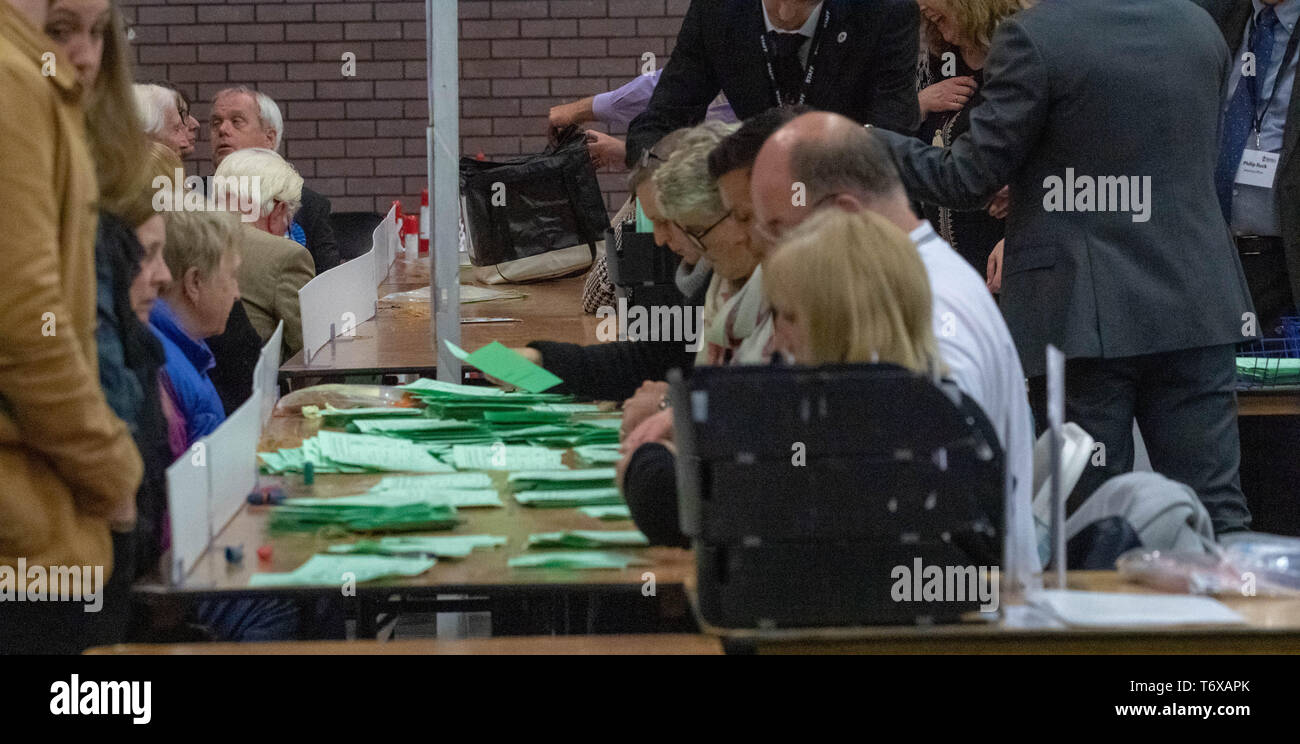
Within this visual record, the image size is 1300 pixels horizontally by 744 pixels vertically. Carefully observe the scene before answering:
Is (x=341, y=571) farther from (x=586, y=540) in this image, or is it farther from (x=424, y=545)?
→ (x=586, y=540)

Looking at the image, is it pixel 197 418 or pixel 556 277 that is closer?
pixel 197 418

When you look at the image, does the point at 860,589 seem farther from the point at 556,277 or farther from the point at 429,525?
the point at 556,277

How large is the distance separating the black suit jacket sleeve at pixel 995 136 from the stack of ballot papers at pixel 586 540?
4.66 ft

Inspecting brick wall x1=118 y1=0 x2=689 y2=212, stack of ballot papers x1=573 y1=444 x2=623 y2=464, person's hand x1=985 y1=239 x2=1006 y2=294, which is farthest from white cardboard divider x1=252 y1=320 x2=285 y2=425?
brick wall x1=118 y1=0 x2=689 y2=212

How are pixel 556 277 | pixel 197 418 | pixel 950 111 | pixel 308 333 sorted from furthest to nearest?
pixel 556 277 < pixel 950 111 < pixel 308 333 < pixel 197 418

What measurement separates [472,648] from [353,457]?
1056 millimetres

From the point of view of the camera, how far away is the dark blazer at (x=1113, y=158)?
3.34 m

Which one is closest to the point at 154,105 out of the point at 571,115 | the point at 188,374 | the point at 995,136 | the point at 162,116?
the point at 162,116

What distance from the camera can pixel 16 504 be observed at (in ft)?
6.71

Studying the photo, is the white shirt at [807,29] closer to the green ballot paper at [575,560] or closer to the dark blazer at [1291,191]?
the dark blazer at [1291,191]
